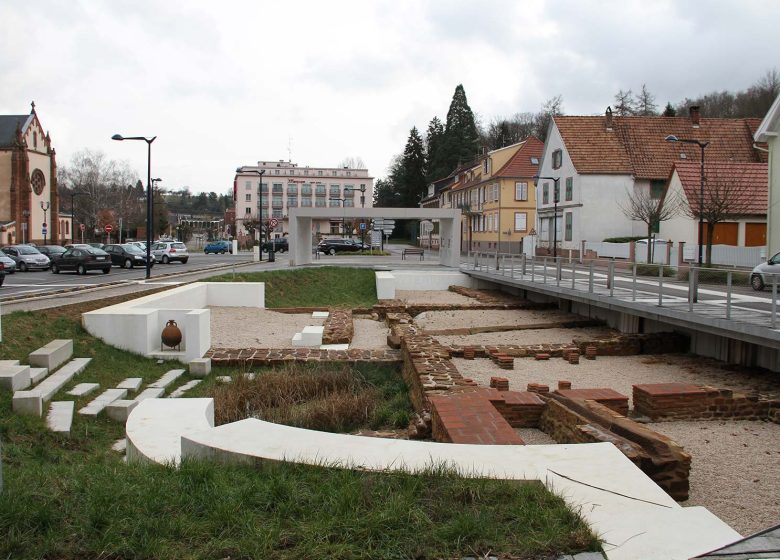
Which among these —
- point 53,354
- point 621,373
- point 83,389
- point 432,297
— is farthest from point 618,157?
point 83,389

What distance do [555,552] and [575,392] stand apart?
19.3ft

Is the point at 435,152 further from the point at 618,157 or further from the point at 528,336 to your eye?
the point at 528,336

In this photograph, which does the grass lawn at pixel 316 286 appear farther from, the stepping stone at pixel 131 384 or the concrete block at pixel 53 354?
the stepping stone at pixel 131 384

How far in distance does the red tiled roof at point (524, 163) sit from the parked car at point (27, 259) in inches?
1519

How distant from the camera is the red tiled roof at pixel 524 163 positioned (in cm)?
6131

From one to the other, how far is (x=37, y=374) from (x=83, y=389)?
71 centimetres

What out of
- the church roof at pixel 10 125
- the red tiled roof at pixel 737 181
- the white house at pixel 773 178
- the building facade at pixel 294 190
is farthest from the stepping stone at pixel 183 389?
the building facade at pixel 294 190

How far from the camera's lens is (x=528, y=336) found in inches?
760

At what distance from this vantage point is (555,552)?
359 centimetres

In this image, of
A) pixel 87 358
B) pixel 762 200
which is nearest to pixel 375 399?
pixel 87 358

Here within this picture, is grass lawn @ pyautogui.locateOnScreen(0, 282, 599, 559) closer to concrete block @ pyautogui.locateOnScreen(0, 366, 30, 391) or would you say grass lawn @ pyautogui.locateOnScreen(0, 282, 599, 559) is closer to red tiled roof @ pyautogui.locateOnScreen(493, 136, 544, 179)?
concrete block @ pyautogui.locateOnScreen(0, 366, 30, 391)

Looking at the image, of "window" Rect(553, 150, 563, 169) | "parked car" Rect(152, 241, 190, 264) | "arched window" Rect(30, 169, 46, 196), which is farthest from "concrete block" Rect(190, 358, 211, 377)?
"arched window" Rect(30, 169, 46, 196)

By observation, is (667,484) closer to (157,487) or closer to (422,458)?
(422,458)

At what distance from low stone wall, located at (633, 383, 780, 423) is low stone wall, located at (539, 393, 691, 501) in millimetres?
1914
